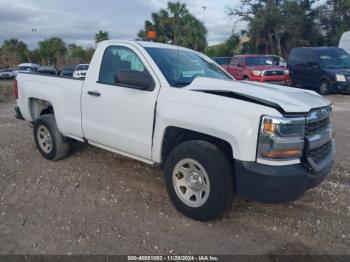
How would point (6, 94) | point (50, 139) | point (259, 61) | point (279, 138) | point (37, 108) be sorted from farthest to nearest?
point (6, 94), point (259, 61), point (37, 108), point (50, 139), point (279, 138)

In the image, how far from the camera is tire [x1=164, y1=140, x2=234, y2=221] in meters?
3.38

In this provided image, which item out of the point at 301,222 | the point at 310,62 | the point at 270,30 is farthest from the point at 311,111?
the point at 270,30

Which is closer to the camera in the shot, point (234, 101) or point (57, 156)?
point (234, 101)

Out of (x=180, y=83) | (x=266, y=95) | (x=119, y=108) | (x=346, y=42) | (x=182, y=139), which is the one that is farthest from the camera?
(x=346, y=42)

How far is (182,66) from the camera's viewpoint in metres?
4.38

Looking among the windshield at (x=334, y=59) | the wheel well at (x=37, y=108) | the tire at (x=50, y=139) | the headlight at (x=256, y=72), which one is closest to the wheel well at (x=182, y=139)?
the tire at (x=50, y=139)

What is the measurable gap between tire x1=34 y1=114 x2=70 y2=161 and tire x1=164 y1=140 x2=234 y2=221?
2.30 meters

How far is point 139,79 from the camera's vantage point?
12.7 feet

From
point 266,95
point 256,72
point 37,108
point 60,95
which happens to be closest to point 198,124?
point 266,95

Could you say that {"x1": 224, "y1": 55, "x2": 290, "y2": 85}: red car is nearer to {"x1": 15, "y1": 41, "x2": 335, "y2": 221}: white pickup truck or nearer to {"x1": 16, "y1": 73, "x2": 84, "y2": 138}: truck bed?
{"x1": 15, "y1": 41, "x2": 335, "y2": 221}: white pickup truck

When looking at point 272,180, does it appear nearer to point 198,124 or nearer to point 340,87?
point 198,124

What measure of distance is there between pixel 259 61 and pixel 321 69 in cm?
268

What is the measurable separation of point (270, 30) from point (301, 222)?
34.3 m

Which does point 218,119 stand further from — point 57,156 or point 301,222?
point 57,156
